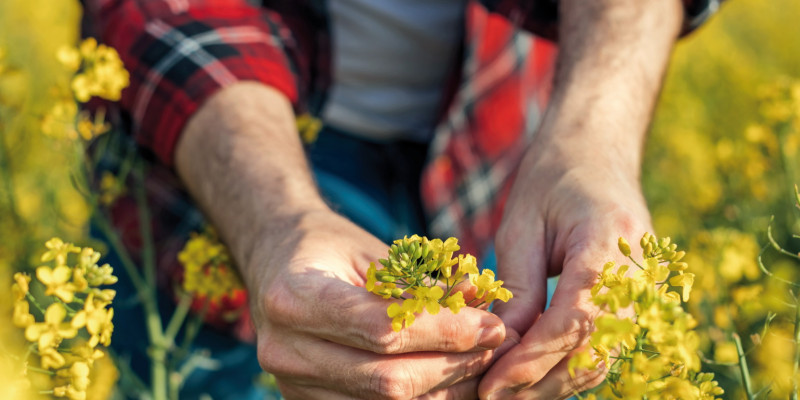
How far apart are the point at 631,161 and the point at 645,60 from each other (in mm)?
246

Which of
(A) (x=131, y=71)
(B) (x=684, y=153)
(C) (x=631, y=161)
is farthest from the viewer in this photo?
(B) (x=684, y=153)

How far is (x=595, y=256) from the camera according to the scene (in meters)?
0.86

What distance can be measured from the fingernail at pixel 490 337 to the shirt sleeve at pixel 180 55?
0.78 m

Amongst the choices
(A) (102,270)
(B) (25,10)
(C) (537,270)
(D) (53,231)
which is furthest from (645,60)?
(B) (25,10)

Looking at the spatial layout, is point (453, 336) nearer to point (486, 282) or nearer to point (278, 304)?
point (486, 282)

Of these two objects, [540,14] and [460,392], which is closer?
[460,392]

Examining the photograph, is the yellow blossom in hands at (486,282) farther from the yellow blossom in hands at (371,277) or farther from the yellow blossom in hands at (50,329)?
the yellow blossom in hands at (50,329)

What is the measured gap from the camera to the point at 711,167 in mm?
2676

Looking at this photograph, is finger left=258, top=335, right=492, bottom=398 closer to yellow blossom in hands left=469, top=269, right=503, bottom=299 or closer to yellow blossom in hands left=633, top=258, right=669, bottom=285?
yellow blossom in hands left=469, top=269, right=503, bottom=299

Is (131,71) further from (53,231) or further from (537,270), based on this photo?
(537,270)

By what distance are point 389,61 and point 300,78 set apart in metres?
0.27

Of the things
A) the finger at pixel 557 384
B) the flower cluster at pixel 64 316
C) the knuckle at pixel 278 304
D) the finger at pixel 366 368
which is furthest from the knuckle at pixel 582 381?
the flower cluster at pixel 64 316

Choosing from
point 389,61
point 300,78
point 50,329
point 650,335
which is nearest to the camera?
point 650,335

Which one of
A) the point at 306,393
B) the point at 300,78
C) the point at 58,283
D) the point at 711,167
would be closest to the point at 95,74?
the point at 300,78
